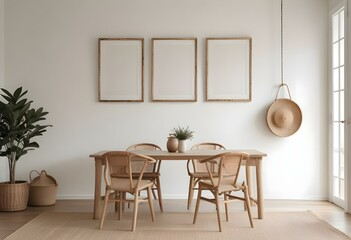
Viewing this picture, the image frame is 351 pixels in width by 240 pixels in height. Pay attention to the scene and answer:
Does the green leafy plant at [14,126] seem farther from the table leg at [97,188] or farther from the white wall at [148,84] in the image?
the table leg at [97,188]

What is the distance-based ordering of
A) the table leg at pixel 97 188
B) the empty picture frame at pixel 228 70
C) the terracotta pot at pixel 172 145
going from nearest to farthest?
the table leg at pixel 97 188 < the terracotta pot at pixel 172 145 < the empty picture frame at pixel 228 70

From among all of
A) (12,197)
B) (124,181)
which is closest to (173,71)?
(124,181)

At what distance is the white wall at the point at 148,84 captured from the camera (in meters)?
6.18

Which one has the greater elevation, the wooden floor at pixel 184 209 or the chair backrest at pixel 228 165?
the chair backrest at pixel 228 165

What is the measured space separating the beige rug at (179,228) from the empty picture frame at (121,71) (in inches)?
69.6

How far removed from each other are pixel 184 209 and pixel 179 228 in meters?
0.96

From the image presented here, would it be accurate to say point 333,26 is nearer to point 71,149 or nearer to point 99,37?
point 99,37

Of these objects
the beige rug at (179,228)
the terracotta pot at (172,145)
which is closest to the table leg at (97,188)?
the beige rug at (179,228)

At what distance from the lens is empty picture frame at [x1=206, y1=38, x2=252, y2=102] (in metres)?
6.16

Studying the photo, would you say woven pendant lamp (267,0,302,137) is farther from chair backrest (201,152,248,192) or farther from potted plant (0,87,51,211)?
potted plant (0,87,51,211)

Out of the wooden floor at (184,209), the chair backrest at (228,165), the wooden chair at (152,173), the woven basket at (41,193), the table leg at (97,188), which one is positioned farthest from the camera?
the woven basket at (41,193)

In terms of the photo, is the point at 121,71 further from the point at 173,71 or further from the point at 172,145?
the point at 172,145

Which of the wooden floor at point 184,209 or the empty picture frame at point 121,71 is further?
the empty picture frame at point 121,71

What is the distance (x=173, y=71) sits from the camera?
6.20 metres
